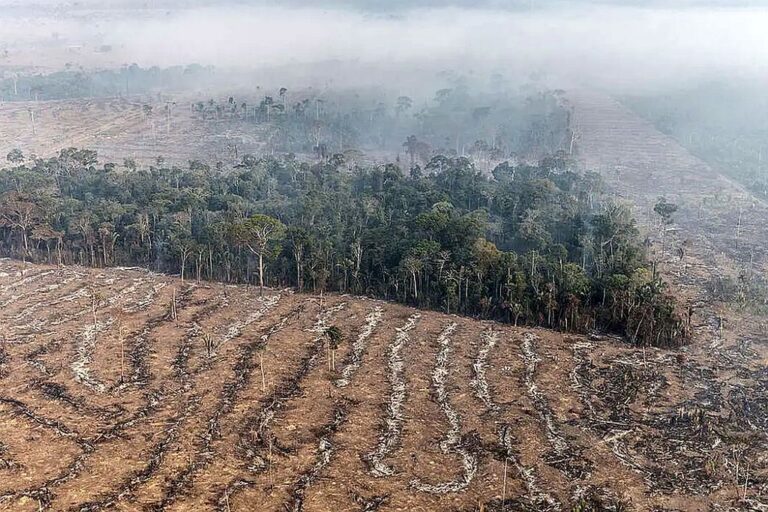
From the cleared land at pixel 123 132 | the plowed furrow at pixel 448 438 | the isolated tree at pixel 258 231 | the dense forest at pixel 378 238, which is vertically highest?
the cleared land at pixel 123 132

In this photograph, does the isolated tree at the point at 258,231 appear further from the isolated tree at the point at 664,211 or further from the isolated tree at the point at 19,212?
the isolated tree at the point at 664,211

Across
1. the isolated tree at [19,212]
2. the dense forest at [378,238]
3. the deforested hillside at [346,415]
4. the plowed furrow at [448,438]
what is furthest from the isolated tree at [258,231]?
the isolated tree at [19,212]

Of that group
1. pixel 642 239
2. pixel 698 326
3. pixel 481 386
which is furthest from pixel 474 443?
pixel 642 239

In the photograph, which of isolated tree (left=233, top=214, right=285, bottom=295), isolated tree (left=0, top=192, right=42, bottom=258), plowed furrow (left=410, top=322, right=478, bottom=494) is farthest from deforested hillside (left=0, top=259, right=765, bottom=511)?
isolated tree (left=0, top=192, right=42, bottom=258)

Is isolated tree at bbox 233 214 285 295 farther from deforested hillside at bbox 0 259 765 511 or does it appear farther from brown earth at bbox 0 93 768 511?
deforested hillside at bbox 0 259 765 511

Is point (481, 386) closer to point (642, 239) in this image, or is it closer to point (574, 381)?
point (574, 381)

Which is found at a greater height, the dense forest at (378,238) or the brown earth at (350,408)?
the dense forest at (378,238)
